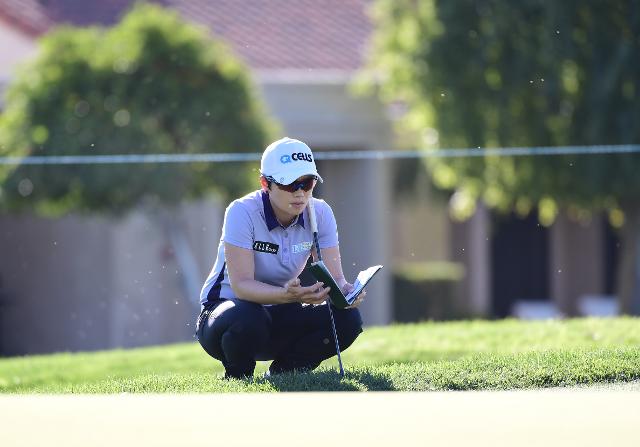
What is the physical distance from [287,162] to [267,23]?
12.9m

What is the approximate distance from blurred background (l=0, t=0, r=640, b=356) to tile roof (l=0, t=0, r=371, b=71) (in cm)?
3

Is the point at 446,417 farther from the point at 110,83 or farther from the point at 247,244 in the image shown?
the point at 110,83

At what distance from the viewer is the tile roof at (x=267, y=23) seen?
1881 cm

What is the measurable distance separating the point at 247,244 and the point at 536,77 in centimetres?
863

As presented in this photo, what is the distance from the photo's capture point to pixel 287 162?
22.7 feet

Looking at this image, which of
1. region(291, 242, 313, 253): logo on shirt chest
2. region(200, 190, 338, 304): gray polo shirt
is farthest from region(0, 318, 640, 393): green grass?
region(291, 242, 313, 253): logo on shirt chest

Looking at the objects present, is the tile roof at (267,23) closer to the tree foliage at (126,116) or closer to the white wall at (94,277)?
the white wall at (94,277)

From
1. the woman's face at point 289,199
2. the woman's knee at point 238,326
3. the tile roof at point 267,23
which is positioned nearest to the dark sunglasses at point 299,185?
the woman's face at point 289,199

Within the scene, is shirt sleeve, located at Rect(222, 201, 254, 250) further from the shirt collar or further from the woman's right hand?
the woman's right hand

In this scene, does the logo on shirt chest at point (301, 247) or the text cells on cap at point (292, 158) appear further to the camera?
the logo on shirt chest at point (301, 247)

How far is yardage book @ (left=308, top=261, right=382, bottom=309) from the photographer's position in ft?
22.2

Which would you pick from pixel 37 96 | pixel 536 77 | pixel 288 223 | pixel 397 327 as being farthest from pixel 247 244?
pixel 536 77

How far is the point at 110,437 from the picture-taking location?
566cm

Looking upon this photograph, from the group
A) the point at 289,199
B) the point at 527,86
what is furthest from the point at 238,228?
the point at 527,86
